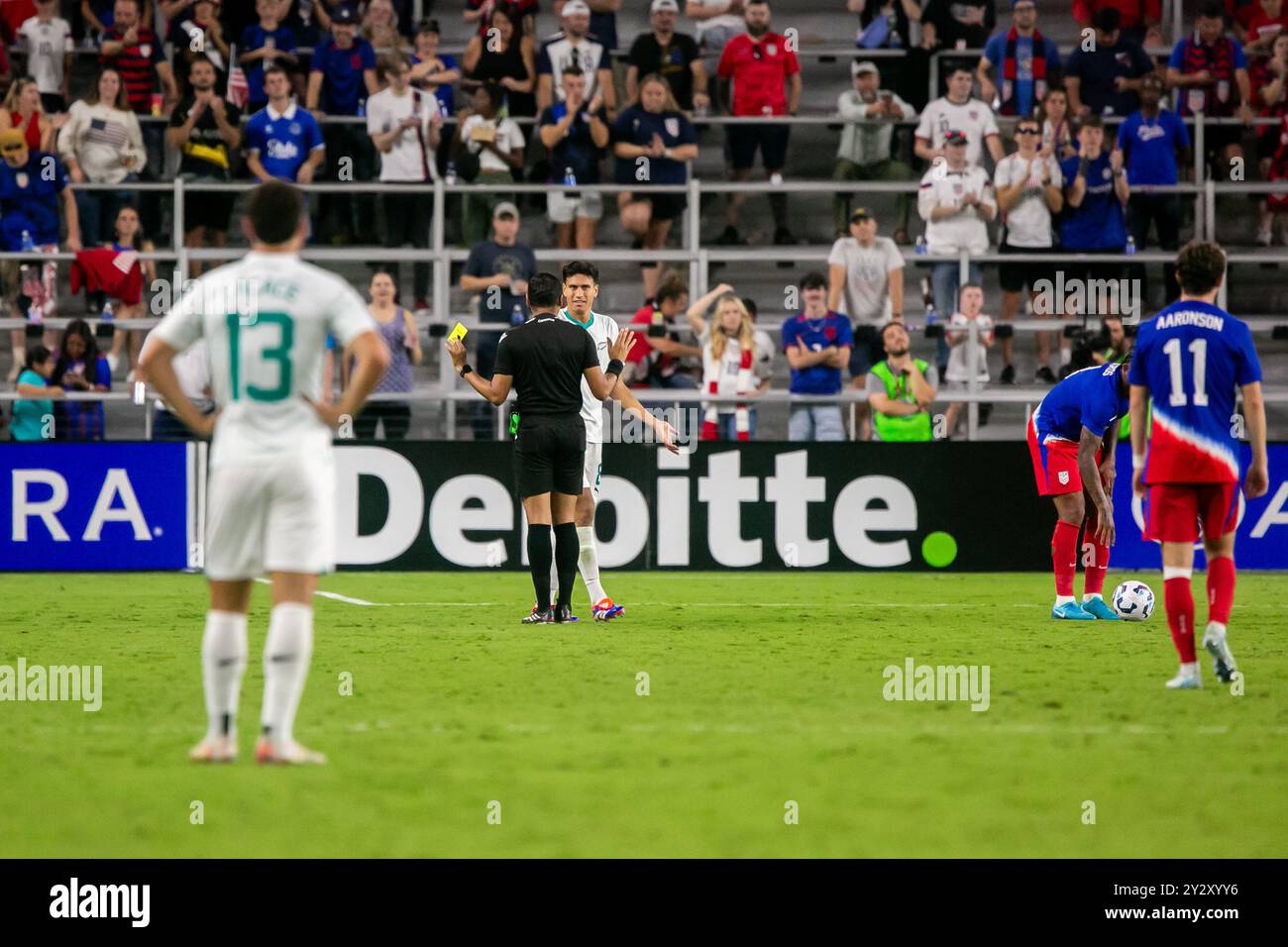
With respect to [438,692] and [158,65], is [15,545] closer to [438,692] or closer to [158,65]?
[158,65]

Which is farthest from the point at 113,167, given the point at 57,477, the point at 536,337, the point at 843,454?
the point at 536,337

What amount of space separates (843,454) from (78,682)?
9737 mm

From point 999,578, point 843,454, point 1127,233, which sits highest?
point 1127,233

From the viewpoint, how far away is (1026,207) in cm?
2022

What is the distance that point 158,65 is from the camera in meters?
21.2

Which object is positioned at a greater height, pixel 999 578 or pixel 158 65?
pixel 158 65

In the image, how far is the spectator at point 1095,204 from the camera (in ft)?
65.4

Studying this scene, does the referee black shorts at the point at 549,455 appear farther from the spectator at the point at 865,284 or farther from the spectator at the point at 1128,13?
the spectator at the point at 1128,13

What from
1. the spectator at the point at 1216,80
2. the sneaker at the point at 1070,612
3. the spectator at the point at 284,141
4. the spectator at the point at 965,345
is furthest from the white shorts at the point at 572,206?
the sneaker at the point at 1070,612

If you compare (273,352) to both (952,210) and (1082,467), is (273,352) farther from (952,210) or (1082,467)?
(952,210)

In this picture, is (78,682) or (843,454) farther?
(843,454)

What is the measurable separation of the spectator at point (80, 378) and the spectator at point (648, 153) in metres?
6.09

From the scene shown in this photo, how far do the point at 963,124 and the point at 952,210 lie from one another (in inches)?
43.5

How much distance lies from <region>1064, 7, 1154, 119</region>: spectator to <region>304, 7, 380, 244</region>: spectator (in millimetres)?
8436
